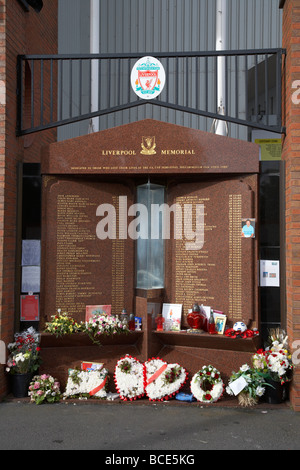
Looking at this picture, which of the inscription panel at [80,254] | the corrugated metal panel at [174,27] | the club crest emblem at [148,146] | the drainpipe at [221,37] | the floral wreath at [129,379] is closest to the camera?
the floral wreath at [129,379]

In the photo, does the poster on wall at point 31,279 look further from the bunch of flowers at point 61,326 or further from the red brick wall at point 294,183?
the red brick wall at point 294,183

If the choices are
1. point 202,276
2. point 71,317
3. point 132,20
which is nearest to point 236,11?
point 132,20

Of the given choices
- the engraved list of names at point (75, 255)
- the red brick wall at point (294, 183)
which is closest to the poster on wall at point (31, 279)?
the engraved list of names at point (75, 255)

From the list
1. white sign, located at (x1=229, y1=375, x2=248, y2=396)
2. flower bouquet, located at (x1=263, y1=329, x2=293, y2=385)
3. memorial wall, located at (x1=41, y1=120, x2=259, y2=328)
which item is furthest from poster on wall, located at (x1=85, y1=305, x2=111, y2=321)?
flower bouquet, located at (x1=263, y1=329, x2=293, y2=385)

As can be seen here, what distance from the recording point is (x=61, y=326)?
222 inches

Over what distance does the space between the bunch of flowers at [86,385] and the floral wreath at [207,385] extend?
1112 mm

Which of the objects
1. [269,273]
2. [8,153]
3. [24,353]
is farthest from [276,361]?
[8,153]

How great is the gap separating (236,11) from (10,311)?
8258 millimetres

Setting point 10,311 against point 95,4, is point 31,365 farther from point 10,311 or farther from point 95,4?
point 95,4

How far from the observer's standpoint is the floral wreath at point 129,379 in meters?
5.43

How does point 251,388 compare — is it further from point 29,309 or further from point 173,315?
point 29,309

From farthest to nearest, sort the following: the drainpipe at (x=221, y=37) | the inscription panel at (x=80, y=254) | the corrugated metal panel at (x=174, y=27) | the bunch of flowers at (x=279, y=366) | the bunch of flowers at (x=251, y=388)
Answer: the corrugated metal panel at (x=174, y=27) < the drainpipe at (x=221, y=37) < the inscription panel at (x=80, y=254) < the bunch of flowers at (x=251, y=388) < the bunch of flowers at (x=279, y=366)

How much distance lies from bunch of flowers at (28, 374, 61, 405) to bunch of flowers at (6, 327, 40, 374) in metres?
0.18

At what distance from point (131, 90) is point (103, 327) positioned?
21.4ft
